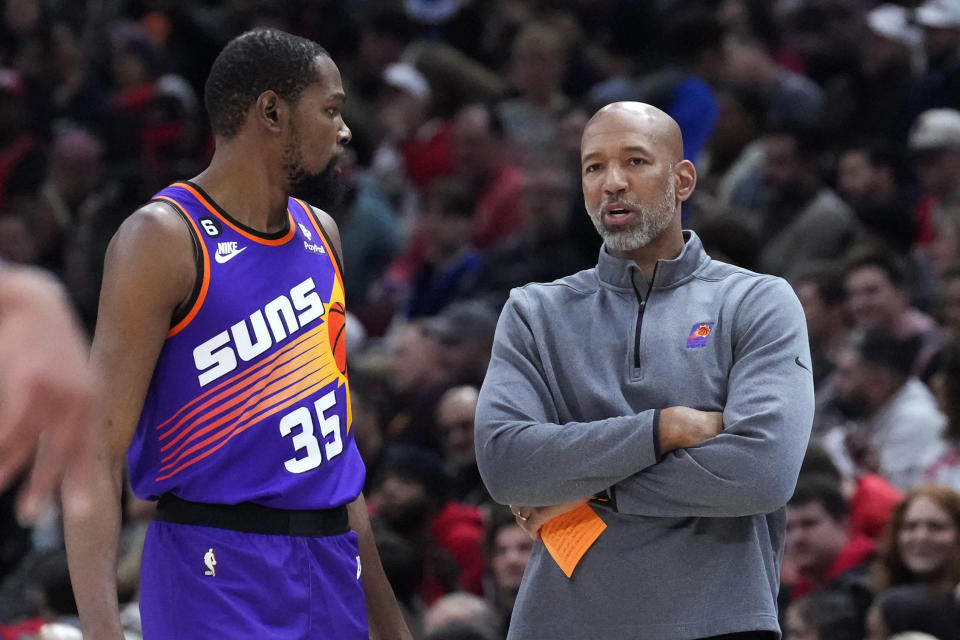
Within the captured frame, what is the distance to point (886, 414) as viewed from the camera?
6934 millimetres

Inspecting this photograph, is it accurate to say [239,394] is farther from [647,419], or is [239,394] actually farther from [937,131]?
[937,131]

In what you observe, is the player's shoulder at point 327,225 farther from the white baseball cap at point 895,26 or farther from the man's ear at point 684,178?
the white baseball cap at point 895,26

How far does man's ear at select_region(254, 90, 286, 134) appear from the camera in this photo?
376cm

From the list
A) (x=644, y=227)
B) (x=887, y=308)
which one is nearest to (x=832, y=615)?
(x=887, y=308)

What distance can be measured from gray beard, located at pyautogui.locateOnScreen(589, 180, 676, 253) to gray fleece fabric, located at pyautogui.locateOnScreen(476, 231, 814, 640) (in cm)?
5

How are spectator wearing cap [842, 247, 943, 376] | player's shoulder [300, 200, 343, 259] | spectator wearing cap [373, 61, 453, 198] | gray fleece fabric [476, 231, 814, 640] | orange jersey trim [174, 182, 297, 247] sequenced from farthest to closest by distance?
spectator wearing cap [373, 61, 453, 198], spectator wearing cap [842, 247, 943, 376], player's shoulder [300, 200, 343, 259], orange jersey trim [174, 182, 297, 247], gray fleece fabric [476, 231, 814, 640]

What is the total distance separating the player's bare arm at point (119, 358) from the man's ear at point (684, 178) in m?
1.22

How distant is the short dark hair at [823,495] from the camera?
6160mm

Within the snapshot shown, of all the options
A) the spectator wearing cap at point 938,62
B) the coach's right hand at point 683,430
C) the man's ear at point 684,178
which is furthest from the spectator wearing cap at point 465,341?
the coach's right hand at point 683,430

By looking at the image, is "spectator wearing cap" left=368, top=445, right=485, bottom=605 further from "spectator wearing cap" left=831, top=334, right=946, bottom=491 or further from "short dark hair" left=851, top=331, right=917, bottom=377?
"short dark hair" left=851, top=331, right=917, bottom=377

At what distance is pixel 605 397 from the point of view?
3.60 meters

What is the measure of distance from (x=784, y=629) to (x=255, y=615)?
282 centimetres

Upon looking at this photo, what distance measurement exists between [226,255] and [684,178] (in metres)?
1.16

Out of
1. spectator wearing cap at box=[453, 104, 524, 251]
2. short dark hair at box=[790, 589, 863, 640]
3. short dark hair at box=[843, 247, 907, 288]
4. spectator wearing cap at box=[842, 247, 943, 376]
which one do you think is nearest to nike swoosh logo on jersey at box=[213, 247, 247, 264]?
short dark hair at box=[790, 589, 863, 640]
